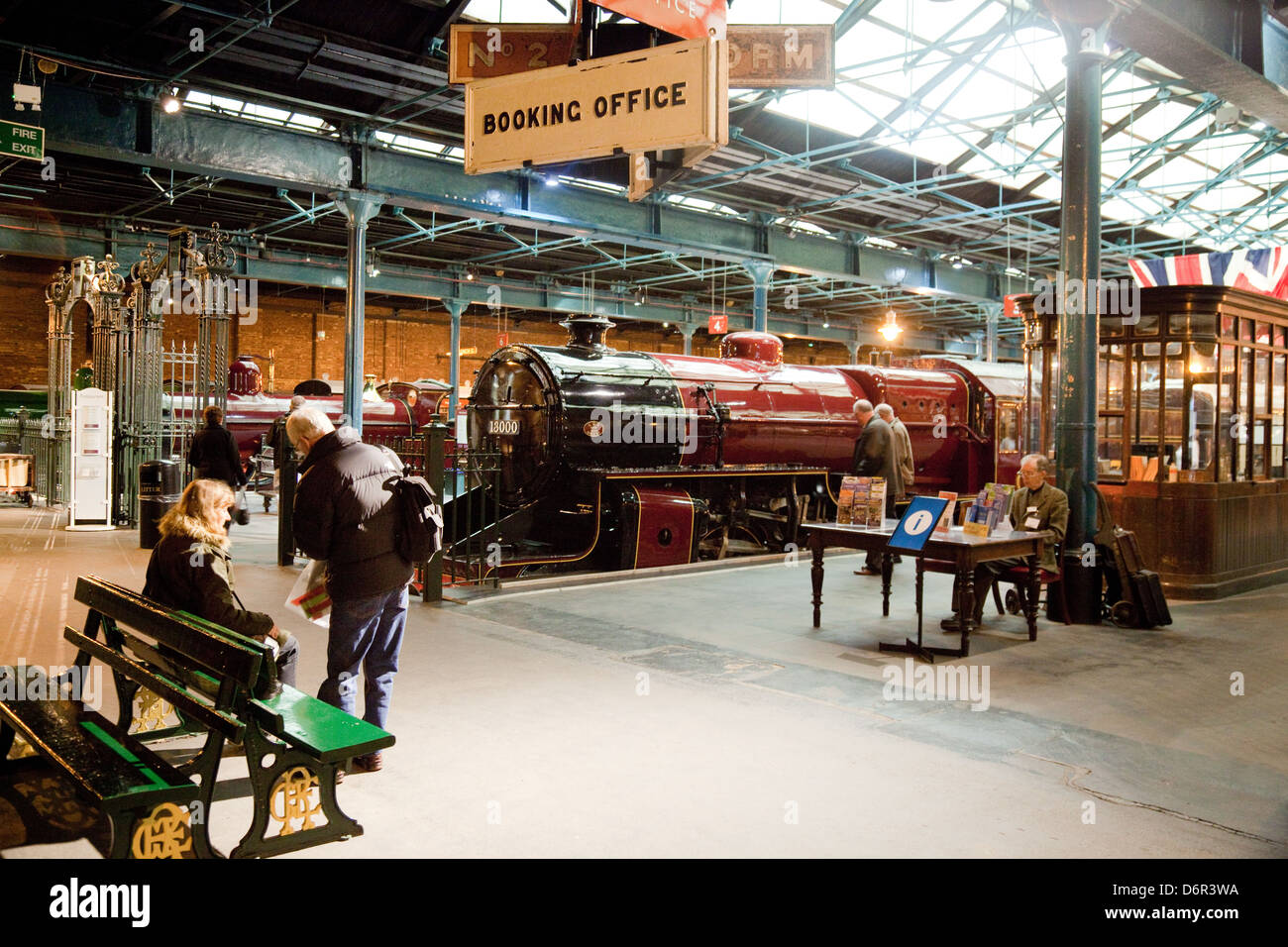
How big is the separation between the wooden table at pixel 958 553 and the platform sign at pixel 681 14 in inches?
142

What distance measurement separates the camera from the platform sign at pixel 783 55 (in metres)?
5.41

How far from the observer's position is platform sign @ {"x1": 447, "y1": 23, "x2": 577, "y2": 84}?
5555 millimetres

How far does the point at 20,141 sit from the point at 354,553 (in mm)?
8915

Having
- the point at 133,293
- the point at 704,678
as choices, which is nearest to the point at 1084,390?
the point at 704,678

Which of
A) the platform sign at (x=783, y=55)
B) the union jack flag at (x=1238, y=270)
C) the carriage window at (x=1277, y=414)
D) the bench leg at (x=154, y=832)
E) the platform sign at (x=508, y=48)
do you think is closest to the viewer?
the bench leg at (x=154, y=832)

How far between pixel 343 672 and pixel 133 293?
11.8 metres

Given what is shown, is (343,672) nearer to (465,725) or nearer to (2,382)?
(465,725)

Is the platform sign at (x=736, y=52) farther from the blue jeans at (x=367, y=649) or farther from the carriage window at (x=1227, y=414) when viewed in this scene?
the carriage window at (x=1227, y=414)

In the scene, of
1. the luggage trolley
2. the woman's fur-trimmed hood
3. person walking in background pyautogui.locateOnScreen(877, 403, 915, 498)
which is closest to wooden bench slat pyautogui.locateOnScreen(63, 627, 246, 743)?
the woman's fur-trimmed hood

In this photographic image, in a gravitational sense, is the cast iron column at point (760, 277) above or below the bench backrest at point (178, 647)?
above

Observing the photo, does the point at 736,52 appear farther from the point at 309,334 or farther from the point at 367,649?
Answer: the point at 309,334

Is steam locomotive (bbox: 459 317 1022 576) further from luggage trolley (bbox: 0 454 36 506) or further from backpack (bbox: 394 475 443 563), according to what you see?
luggage trolley (bbox: 0 454 36 506)

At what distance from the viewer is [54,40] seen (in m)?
10.7

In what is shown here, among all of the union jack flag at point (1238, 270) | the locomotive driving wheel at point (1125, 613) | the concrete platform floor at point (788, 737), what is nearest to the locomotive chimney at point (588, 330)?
the concrete platform floor at point (788, 737)
